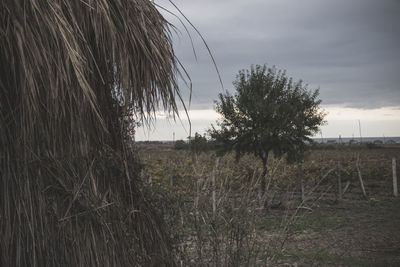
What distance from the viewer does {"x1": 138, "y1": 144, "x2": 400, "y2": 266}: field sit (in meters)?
3.28

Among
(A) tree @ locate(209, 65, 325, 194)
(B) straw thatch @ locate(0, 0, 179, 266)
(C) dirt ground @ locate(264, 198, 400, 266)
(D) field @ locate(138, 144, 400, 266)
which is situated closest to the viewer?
(B) straw thatch @ locate(0, 0, 179, 266)

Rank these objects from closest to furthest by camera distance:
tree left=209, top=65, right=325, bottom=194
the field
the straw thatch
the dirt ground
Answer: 1. the straw thatch
2. the field
3. the dirt ground
4. tree left=209, top=65, right=325, bottom=194

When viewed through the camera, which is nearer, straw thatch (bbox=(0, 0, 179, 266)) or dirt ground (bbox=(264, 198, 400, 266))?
straw thatch (bbox=(0, 0, 179, 266))

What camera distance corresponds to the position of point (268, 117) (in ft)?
43.1

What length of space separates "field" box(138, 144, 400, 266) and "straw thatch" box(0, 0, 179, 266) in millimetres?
397

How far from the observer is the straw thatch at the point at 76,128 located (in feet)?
6.15

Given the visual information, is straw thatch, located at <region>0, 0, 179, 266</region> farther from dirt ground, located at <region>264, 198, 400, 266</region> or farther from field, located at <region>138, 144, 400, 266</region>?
dirt ground, located at <region>264, 198, 400, 266</region>

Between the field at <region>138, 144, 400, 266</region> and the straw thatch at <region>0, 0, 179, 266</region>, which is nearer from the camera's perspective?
the straw thatch at <region>0, 0, 179, 266</region>

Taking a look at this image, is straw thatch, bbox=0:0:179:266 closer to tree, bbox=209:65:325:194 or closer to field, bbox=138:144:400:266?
field, bbox=138:144:400:266

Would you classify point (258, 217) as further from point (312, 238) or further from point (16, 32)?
point (312, 238)

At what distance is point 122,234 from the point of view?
8.17 ft

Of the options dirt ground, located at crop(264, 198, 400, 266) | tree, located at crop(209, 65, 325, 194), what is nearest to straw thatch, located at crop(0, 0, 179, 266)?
dirt ground, located at crop(264, 198, 400, 266)

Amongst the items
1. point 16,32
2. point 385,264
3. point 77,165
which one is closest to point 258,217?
point 77,165

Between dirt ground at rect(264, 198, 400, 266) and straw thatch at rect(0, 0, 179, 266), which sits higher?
straw thatch at rect(0, 0, 179, 266)
